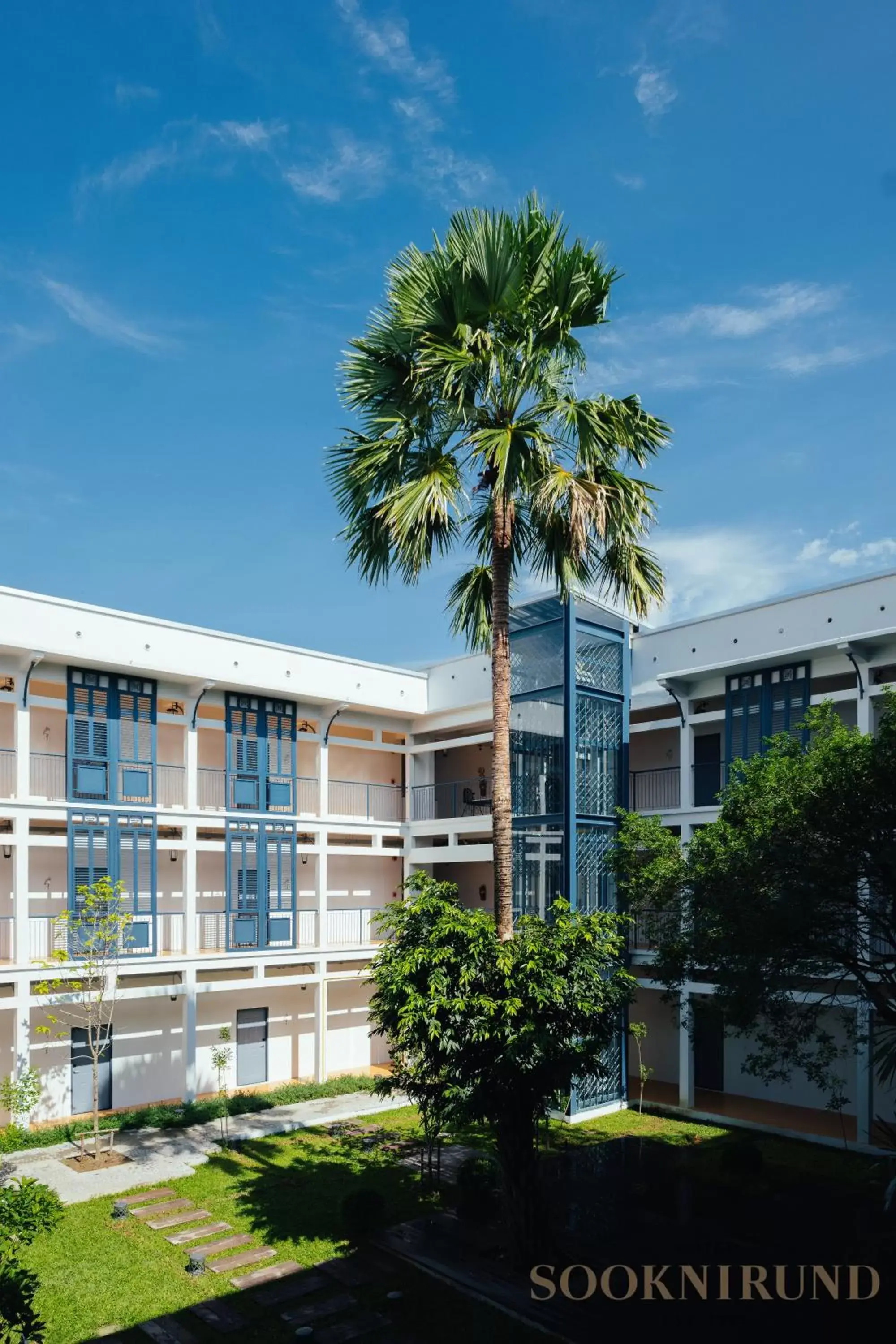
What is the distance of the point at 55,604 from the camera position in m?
18.1

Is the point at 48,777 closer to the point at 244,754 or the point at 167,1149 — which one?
the point at 244,754

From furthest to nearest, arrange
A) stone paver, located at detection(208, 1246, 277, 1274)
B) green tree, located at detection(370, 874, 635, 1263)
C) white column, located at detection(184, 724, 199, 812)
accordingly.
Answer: white column, located at detection(184, 724, 199, 812) → stone paver, located at detection(208, 1246, 277, 1274) → green tree, located at detection(370, 874, 635, 1263)

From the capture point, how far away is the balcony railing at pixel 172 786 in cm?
2050

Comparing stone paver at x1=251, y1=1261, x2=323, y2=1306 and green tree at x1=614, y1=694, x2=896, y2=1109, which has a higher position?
green tree at x1=614, y1=694, x2=896, y2=1109

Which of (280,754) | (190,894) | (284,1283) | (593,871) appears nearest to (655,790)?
(593,871)

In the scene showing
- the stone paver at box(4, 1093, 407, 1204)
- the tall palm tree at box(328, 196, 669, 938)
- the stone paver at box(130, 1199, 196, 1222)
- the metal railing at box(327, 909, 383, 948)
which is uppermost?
the tall palm tree at box(328, 196, 669, 938)

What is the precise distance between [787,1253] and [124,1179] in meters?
9.51

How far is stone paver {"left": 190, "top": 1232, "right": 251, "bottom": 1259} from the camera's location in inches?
481

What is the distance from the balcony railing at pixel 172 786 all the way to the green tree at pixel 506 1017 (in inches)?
390

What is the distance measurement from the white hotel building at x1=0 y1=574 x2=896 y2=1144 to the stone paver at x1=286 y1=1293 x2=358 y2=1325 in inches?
314

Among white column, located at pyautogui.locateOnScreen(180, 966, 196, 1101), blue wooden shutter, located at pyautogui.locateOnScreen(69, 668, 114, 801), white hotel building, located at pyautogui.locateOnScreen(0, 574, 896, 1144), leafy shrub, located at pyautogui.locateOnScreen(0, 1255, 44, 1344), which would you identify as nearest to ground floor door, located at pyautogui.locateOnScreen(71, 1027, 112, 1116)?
white hotel building, located at pyautogui.locateOnScreen(0, 574, 896, 1144)

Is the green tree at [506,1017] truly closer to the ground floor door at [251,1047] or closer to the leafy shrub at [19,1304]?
the leafy shrub at [19,1304]

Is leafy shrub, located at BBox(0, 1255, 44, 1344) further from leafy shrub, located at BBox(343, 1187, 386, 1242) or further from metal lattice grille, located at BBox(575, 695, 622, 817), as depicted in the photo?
metal lattice grille, located at BBox(575, 695, 622, 817)

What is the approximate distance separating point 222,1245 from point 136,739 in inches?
382
